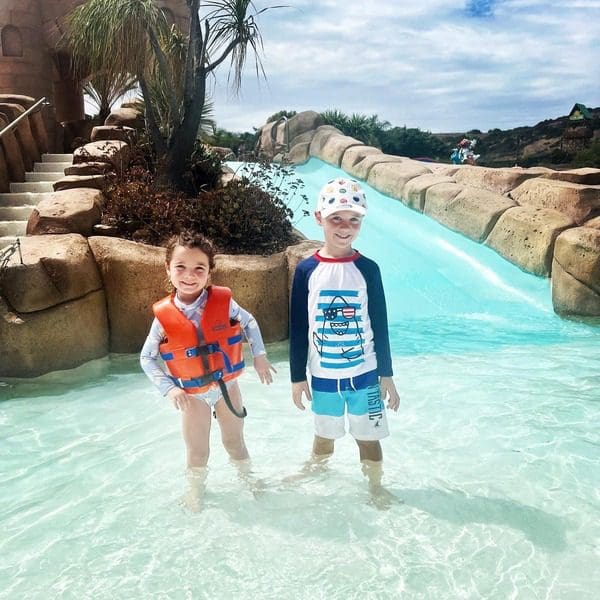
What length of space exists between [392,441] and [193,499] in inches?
56.6

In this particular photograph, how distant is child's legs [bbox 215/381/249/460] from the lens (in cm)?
293

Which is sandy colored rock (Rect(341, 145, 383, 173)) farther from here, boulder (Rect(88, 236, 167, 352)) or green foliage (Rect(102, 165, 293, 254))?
boulder (Rect(88, 236, 167, 352))

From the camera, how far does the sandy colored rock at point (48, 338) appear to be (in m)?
5.32

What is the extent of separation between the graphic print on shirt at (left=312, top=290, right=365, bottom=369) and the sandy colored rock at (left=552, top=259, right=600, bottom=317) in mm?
5274

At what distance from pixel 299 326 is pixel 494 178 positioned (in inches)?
324

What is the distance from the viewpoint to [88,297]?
5738 millimetres

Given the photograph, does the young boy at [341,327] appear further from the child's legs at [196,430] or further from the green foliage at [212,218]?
the green foliage at [212,218]

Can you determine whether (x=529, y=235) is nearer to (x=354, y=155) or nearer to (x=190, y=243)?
(x=354, y=155)

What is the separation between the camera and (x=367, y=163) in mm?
13211

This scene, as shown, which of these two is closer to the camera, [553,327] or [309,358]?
[309,358]

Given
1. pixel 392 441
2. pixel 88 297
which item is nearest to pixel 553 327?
pixel 392 441

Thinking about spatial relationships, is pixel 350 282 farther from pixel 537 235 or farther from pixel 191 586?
pixel 537 235

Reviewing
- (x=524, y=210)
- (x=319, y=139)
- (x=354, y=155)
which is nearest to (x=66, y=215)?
(x=524, y=210)

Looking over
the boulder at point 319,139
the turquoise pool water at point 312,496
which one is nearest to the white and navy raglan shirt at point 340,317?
the turquoise pool water at point 312,496
